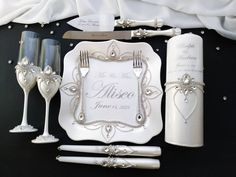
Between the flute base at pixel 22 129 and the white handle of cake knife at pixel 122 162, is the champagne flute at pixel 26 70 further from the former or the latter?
the white handle of cake knife at pixel 122 162

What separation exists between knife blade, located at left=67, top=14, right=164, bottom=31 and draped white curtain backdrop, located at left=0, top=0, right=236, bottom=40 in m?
0.01

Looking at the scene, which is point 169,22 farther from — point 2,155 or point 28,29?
point 2,155

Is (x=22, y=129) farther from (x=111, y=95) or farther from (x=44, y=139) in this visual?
(x=111, y=95)

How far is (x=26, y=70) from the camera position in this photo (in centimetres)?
39

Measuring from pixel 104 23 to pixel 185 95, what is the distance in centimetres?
21

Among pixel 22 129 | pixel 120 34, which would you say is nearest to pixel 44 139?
pixel 22 129

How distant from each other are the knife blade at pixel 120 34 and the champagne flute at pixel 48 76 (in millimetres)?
48

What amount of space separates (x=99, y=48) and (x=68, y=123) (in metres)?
0.15

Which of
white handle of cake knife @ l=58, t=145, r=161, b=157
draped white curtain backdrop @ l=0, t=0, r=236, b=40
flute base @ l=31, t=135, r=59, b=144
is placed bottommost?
white handle of cake knife @ l=58, t=145, r=161, b=157

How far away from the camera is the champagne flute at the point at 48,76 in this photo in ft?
1.25

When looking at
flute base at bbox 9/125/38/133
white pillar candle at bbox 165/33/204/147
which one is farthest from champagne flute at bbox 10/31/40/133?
white pillar candle at bbox 165/33/204/147

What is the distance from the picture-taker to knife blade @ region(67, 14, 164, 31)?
44 centimetres

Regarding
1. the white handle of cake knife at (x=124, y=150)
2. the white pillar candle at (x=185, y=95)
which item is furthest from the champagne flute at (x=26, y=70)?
the white pillar candle at (x=185, y=95)

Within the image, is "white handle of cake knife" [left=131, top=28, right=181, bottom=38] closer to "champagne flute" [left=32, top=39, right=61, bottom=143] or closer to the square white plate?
the square white plate
